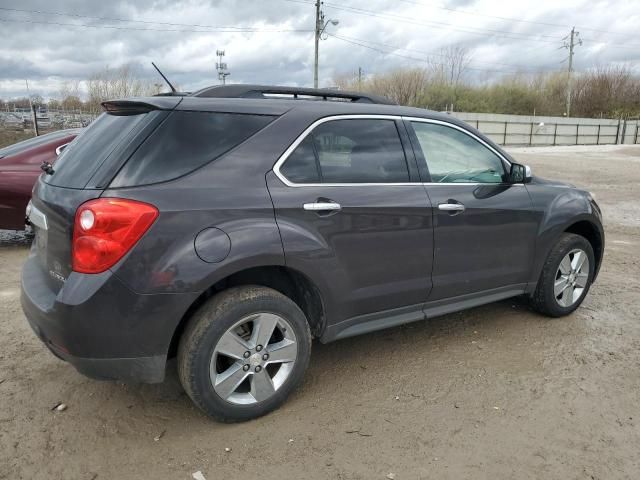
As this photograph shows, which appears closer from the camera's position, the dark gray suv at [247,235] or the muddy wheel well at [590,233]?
the dark gray suv at [247,235]

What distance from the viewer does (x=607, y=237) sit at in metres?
7.57

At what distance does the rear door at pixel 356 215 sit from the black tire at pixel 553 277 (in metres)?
1.34

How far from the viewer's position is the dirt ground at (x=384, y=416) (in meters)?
2.53

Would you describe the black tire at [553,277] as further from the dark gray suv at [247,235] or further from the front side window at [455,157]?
the front side window at [455,157]

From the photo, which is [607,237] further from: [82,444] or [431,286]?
[82,444]

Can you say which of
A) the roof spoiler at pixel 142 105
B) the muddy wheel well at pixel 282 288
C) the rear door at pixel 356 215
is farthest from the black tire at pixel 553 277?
the roof spoiler at pixel 142 105

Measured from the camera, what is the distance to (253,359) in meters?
2.79

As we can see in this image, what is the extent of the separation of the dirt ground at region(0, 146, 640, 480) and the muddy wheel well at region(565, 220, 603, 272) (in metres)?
0.71

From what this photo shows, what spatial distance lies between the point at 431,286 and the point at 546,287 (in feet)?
4.33

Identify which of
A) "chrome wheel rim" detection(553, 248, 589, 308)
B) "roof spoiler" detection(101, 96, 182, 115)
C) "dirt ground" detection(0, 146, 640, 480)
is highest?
"roof spoiler" detection(101, 96, 182, 115)

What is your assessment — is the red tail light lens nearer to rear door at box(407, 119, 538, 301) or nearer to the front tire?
the front tire

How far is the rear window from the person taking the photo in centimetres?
266

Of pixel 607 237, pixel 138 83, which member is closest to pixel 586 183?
pixel 607 237

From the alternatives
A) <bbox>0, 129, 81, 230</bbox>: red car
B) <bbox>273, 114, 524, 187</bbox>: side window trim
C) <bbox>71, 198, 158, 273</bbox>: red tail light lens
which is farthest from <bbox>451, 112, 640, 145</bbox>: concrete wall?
<bbox>71, 198, 158, 273</bbox>: red tail light lens
